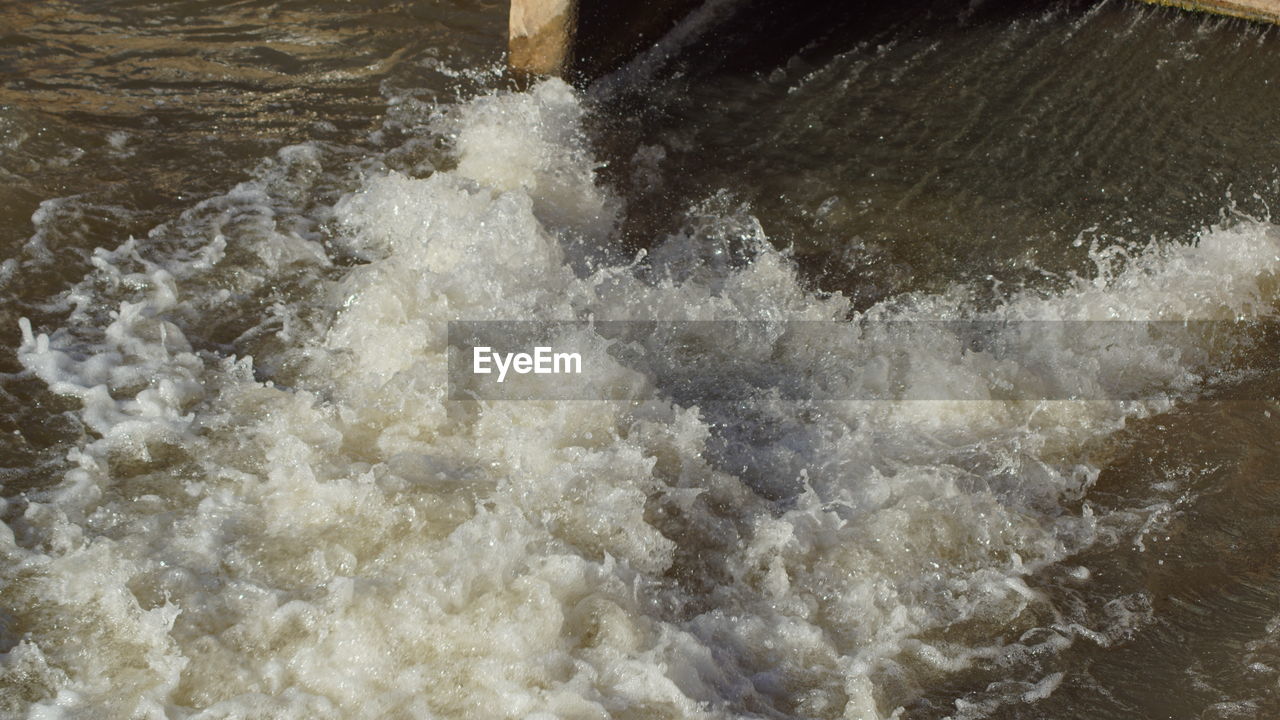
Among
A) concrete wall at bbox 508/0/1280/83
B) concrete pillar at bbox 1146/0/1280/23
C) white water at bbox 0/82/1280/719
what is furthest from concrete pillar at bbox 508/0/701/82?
concrete pillar at bbox 1146/0/1280/23

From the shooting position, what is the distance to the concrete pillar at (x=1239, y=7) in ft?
24.7

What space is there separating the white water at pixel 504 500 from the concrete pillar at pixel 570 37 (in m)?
1.53

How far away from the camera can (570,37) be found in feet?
18.9

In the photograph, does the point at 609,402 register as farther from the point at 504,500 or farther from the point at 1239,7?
the point at 1239,7

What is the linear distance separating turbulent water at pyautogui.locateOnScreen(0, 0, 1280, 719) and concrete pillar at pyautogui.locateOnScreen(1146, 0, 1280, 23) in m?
1.95

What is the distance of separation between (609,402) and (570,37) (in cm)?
288

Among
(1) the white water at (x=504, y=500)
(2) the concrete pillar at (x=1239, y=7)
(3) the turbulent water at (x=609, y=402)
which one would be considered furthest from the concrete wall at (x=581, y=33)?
(2) the concrete pillar at (x=1239, y=7)

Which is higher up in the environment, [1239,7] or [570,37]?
[1239,7]

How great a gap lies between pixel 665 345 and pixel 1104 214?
2304 millimetres

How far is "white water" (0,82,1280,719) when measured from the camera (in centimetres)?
267

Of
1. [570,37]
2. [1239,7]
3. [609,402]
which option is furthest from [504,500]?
[1239,7]

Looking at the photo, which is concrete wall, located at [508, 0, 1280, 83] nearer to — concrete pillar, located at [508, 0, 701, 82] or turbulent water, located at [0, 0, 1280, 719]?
concrete pillar, located at [508, 0, 701, 82]

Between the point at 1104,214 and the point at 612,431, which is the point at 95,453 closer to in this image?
the point at 612,431

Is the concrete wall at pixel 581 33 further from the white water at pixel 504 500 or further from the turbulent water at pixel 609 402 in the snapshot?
the white water at pixel 504 500
